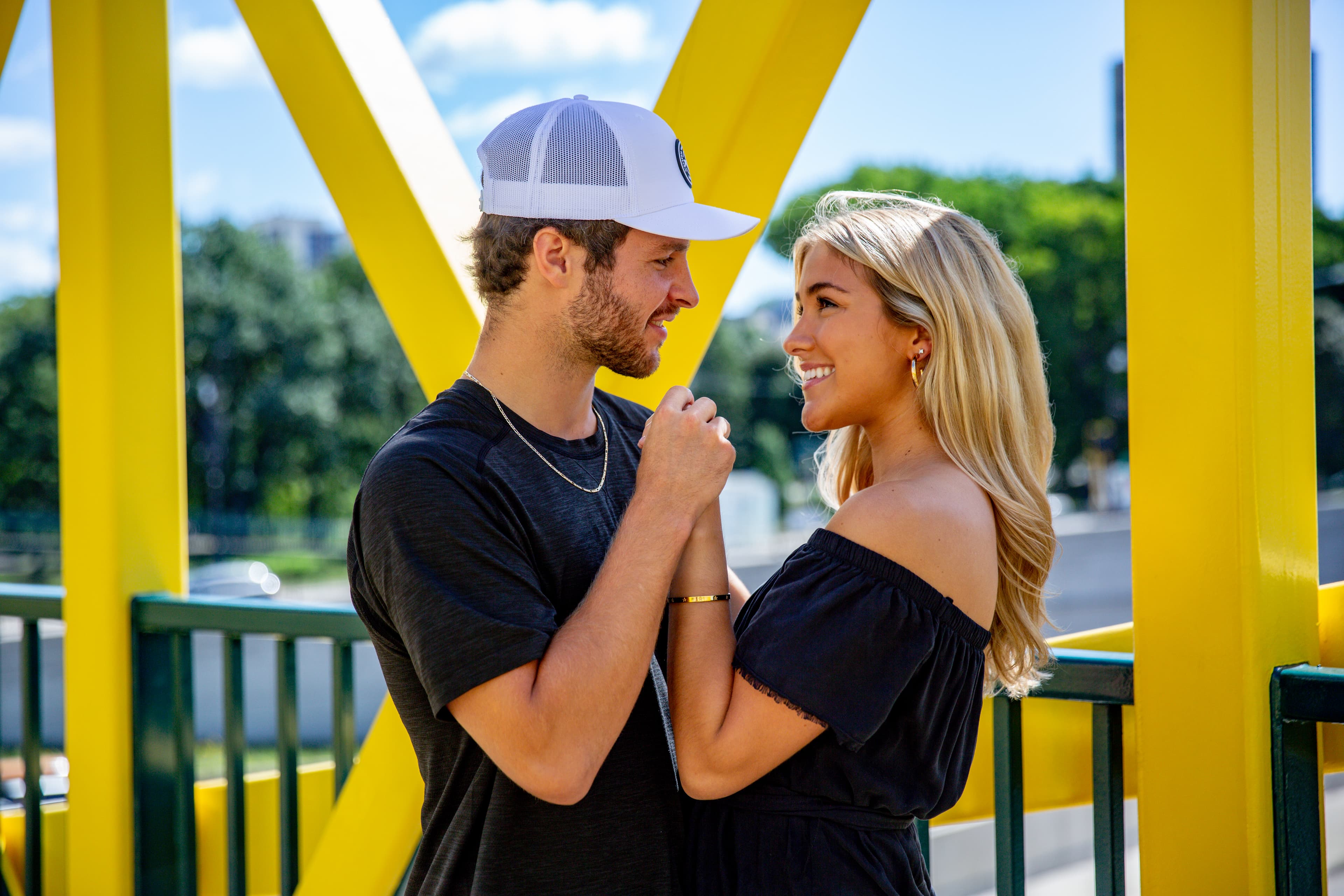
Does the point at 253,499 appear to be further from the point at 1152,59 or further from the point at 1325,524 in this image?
the point at 1152,59

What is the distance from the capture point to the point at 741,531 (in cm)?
3509

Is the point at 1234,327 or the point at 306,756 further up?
the point at 1234,327

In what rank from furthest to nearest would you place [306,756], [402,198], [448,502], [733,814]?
[306,756]
[402,198]
[733,814]
[448,502]

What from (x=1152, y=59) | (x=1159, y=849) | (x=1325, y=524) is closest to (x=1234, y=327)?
(x=1152, y=59)

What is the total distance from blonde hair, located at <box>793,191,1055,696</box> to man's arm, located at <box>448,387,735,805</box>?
21.7 inches

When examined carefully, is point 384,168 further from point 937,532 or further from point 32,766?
point 32,766

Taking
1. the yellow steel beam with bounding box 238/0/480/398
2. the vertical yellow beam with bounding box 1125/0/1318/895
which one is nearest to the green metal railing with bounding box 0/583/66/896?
the yellow steel beam with bounding box 238/0/480/398

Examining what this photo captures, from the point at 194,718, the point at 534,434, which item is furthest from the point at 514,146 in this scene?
the point at 194,718

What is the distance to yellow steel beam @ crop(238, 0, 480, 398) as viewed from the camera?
2.85 meters

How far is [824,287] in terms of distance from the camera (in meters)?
2.04

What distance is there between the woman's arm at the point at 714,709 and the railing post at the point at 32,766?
9.34 feet

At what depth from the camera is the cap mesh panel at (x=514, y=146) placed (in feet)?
6.40

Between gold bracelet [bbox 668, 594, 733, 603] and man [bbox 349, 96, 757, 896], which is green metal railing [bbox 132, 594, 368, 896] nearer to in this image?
man [bbox 349, 96, 757, 896]

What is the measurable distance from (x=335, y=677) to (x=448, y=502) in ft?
4.93
